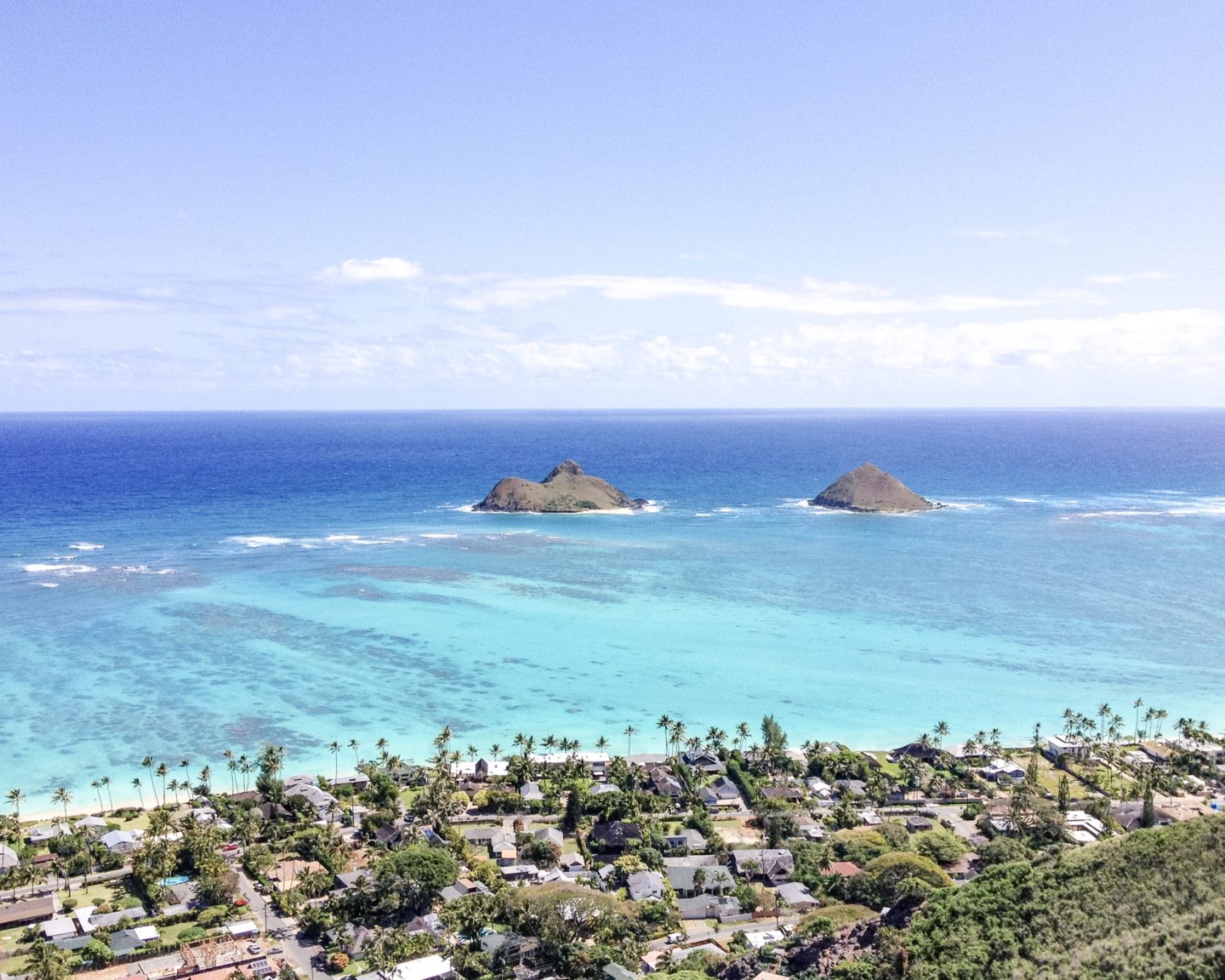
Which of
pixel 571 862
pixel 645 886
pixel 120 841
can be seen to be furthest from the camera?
pixel 120 841

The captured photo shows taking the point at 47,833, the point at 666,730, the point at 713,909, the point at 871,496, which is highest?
the point at 871,496

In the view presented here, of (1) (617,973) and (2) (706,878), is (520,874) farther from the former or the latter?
(1) (617,973)

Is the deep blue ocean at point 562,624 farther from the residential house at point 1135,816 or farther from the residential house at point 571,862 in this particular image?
the residential house at point 571,862

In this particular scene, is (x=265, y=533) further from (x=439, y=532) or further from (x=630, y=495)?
(x=630, y=495)

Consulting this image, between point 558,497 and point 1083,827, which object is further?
point 558,497

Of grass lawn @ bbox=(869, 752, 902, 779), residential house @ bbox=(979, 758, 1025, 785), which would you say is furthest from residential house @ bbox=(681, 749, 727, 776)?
residential house @ bbox=(979, 758, 1025, 785)

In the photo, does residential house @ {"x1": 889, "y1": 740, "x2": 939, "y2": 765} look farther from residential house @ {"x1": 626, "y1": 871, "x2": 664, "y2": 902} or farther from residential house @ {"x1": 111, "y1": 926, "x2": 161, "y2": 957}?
residential house @ {"x1": 111, "y1": 926, "x2": 161, "y2": 957}

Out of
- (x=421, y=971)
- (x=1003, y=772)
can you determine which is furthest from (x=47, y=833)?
(x=1003, y=772)
